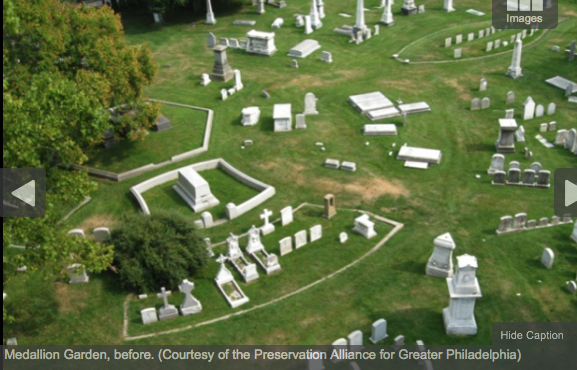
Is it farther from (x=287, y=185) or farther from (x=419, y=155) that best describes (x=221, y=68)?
(x=419, y=155)

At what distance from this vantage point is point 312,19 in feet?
161

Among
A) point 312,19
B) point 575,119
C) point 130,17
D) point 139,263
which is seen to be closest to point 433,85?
point 575,119

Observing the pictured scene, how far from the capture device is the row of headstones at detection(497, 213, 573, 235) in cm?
2502

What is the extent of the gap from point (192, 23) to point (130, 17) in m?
6.58

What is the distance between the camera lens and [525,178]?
2858 centimetres

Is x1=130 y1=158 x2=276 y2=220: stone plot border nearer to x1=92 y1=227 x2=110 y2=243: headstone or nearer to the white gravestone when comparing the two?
x1=92 y1=227 x2=110 y2=243: headstone

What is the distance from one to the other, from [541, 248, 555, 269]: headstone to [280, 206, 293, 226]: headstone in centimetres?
1040

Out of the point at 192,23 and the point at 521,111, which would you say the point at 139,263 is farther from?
the point at 192,23

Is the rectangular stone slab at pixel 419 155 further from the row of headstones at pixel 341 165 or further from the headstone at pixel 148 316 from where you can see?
the headstone at pixel 148 316

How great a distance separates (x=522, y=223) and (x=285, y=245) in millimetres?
9885

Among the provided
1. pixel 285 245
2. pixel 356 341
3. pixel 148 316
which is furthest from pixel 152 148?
pixel 356 341

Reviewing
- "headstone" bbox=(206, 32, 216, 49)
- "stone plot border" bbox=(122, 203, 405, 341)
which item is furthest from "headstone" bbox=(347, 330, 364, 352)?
"headstone" bbox=(206, 32, 216, 49)

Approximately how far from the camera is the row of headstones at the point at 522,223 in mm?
25016

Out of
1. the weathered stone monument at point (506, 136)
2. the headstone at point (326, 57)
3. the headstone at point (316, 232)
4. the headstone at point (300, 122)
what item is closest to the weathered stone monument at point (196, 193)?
the headstone at point (316, 232)
